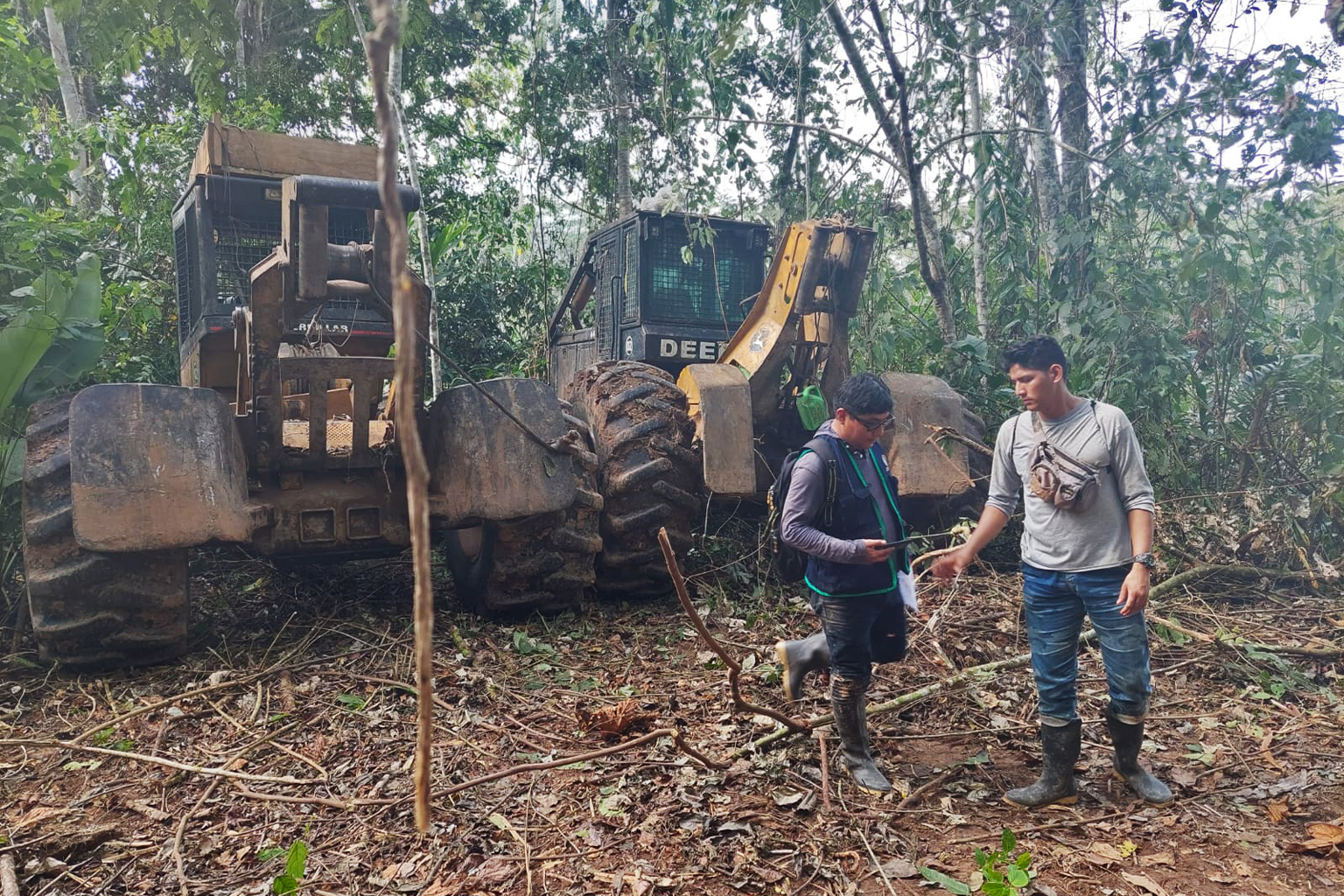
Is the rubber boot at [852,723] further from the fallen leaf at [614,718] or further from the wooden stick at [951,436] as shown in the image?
the wooden stick at [951,436]

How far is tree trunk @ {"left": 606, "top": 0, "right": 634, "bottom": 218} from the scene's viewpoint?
40.4ft

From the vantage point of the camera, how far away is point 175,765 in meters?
3.30

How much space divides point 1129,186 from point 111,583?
24.1 ft

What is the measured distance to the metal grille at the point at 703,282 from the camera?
7.03 meters

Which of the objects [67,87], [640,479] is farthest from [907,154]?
[67,87]

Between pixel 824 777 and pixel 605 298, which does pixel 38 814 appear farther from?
pixel 605 298

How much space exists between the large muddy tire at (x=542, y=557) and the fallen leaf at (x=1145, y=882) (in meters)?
3.12

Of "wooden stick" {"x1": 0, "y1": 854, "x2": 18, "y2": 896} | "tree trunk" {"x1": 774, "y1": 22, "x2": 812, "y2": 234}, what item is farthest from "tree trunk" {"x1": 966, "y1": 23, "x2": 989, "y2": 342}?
"wooden stick" {"x1": 0, "y1": 854, "x2": 18, "y2": 896}

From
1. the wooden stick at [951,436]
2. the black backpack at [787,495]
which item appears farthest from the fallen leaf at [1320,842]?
the wooden stick at [951,436]

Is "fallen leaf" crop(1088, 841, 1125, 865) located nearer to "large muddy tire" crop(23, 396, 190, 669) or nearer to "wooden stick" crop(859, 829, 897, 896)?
"wooden stick" crop(859, 829, 897, 896)

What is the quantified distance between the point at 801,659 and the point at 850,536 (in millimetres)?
608

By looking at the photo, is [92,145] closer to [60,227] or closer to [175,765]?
[60,227]

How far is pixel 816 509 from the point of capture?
11.2ft

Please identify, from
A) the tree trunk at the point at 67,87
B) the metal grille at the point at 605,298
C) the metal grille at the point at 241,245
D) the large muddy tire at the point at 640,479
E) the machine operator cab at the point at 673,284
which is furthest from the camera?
the tree trunk at the point at 67,87
